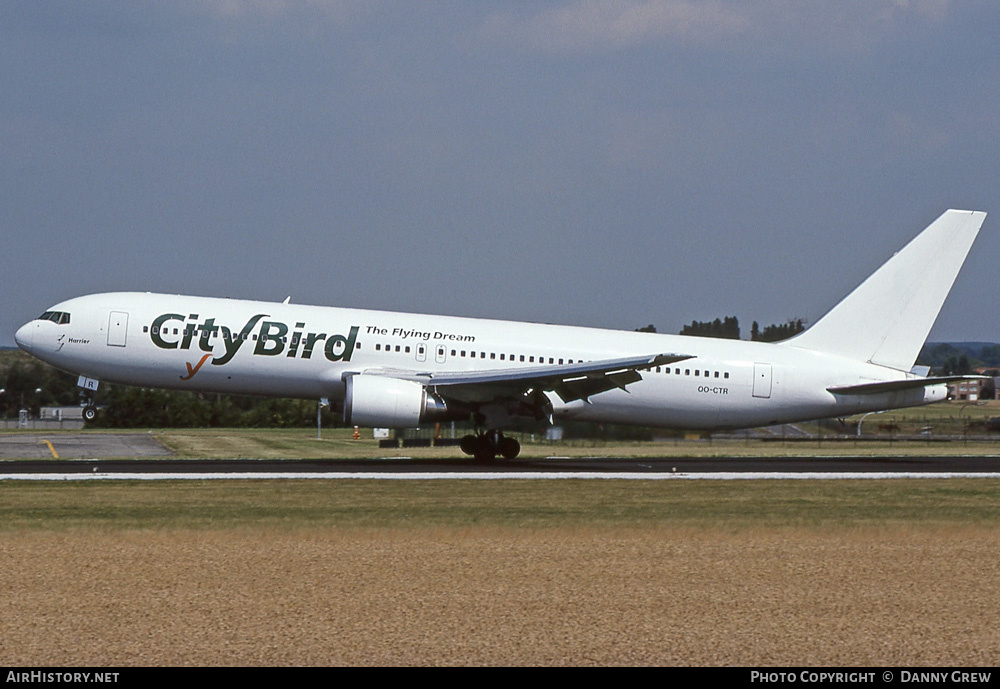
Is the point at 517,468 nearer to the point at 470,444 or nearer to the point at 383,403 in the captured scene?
the point at 470,444

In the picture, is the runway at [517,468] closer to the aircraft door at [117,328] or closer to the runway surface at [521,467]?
the runway surface at [521,467]

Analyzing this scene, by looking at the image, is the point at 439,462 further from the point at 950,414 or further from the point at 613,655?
the point at 950,414

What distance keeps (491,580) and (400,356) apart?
747 inches

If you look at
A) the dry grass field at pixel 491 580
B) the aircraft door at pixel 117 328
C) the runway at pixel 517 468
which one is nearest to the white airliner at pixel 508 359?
the aircraft door at pixel 117 328

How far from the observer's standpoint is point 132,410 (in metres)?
70.9

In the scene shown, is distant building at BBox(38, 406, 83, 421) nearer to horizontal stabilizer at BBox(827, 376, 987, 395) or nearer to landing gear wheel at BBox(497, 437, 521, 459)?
landing gear wheel at BBox(497, 437, 521, 459)

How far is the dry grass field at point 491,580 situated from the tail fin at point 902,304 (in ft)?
45.2

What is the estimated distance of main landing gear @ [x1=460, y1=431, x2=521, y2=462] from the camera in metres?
32.1

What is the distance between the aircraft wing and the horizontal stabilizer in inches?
266

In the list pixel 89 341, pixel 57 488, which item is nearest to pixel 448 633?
pixel 57 488

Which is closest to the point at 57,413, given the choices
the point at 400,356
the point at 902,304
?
the point at 400,356

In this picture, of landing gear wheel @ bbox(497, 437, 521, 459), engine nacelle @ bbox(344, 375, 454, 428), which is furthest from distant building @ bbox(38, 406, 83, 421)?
engine nacelle @ bbox(344, 375, 454, 428)

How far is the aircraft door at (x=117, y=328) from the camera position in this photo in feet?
101

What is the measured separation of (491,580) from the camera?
42.4 feet
